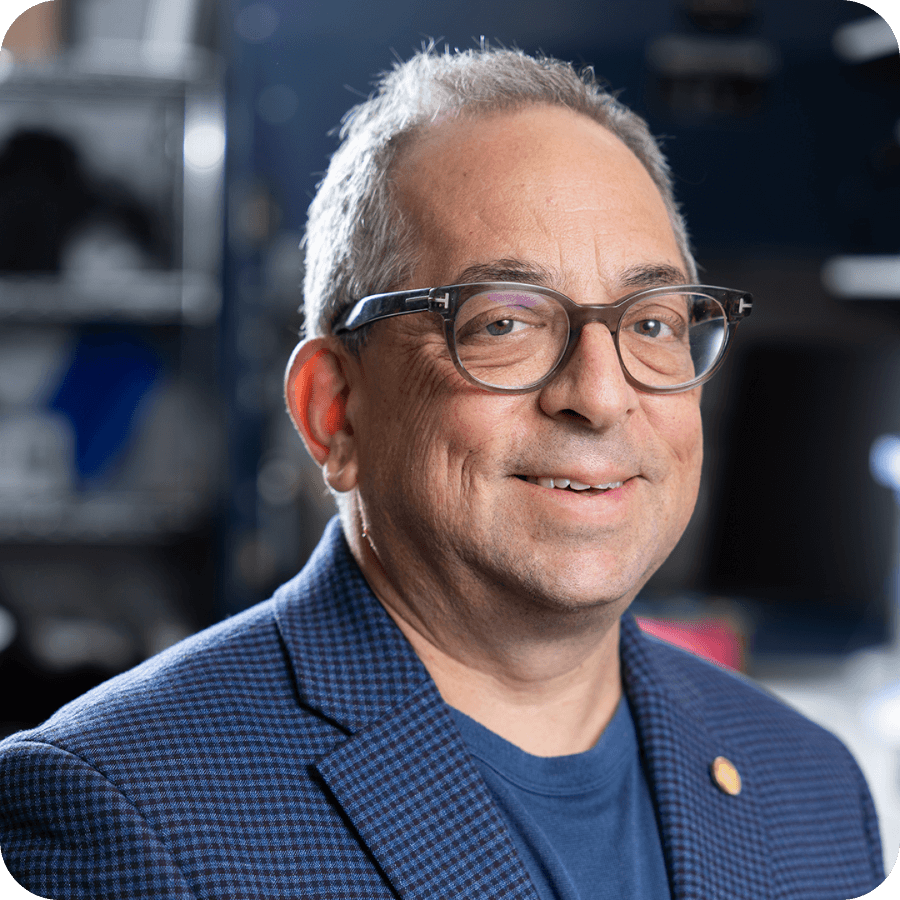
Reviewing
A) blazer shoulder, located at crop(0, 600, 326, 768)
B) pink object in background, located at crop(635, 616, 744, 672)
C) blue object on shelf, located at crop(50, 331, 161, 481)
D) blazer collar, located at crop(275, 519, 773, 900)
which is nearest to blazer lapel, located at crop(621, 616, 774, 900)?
blazer collar, located at crop(275, 519, 773, 900)

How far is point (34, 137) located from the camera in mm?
2812

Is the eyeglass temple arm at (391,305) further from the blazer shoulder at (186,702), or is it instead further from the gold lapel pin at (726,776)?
the gold lapel pin at (726,776)

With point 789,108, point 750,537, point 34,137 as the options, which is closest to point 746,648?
point 750,537

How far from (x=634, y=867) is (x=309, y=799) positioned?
14.2 inches

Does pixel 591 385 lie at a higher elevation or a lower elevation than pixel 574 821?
higher

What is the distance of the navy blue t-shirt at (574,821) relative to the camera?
3.18 ft

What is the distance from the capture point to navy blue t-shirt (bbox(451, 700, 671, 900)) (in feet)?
3.18

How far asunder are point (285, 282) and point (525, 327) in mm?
1803

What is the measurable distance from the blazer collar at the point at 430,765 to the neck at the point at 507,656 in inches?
1.3

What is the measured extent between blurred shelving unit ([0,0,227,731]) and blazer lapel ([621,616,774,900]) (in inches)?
67.8

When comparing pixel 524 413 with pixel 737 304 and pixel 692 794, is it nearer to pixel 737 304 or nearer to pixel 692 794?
pixel 737 304

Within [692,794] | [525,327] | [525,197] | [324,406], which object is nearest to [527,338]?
[525,327]

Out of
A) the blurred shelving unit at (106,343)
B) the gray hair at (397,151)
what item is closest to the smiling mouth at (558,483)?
the gray hair at (397,151)

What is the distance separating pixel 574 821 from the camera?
1.02 metres
